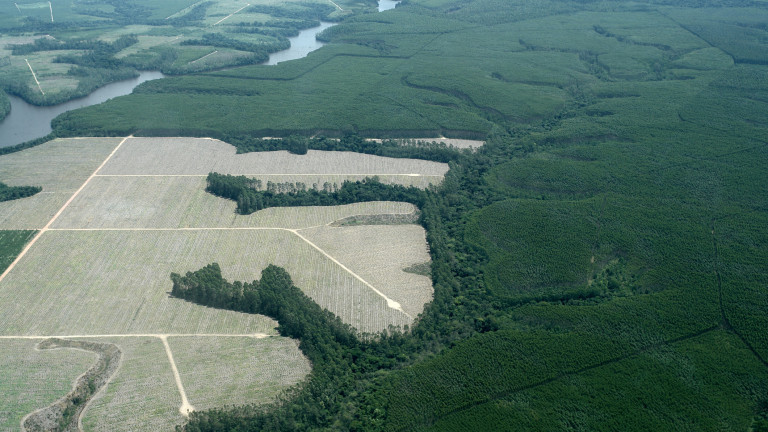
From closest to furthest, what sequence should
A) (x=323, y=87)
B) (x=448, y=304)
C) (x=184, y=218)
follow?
1. (x=448, y=304)
2. (x=184, y=218)
3. (x=323, y=87)

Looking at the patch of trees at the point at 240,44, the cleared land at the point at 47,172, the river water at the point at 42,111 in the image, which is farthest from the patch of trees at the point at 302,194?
the patch of trees at the point at 240,44

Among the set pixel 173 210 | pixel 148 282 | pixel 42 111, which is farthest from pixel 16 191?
pixel 42 111

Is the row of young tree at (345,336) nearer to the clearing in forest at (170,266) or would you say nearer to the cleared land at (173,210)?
the clearing in forest at (170,266)

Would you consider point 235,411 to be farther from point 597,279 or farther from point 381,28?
point 381,28

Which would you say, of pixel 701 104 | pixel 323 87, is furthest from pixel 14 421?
pixel 701 104

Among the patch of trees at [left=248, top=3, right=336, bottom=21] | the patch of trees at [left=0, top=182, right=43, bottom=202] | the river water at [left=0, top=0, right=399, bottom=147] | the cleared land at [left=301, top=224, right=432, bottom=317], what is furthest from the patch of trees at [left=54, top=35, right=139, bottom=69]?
the cleared land at [left=301, top=224, right=432, bottom=317]

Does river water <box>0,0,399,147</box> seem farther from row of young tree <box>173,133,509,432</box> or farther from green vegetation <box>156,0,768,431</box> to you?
row of young tree <box>173,133,509,432</box>

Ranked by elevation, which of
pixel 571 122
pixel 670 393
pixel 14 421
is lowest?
pixel 14 421
